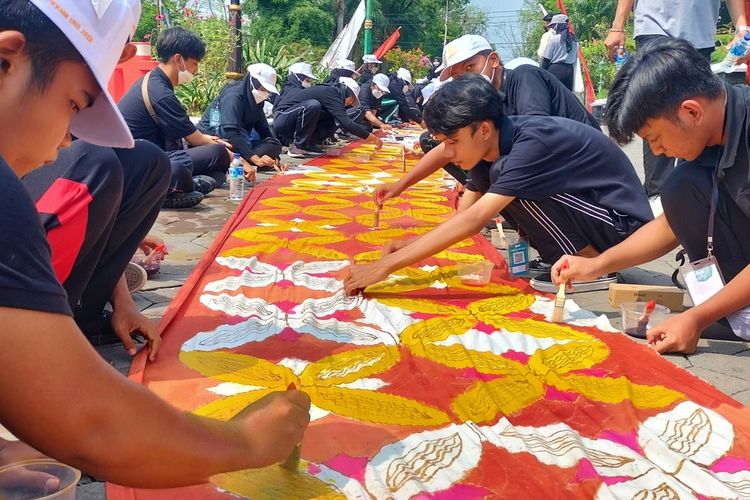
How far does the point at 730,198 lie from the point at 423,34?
1692 inches

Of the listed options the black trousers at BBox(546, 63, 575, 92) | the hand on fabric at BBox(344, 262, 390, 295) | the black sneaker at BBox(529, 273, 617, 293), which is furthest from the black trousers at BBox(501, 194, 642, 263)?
the black trousers at BBox(546, 63, 575, 92)

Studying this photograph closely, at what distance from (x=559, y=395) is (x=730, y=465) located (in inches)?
18.8

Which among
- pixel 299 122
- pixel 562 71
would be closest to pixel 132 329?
pixel 562 71

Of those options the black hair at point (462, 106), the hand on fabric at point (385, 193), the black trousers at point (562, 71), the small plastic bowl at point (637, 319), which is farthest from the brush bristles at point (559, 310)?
the black trousers at point (562, 71)

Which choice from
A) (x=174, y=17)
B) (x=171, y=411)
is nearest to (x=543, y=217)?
(x=171, y=411)

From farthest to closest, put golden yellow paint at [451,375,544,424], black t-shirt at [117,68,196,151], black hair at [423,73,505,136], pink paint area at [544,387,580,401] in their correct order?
black t-shirt at [117,68,196,151]
black hair at [423,73,505,136]
pink paint area at [544,387,580,401]
golden yellow paint at [451,375,544,424]

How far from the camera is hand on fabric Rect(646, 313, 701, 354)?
2271mm

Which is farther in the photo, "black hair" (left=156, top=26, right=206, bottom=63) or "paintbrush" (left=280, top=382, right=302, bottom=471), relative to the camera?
"black hair" (left=156, top=26, right=206, bottom=63)

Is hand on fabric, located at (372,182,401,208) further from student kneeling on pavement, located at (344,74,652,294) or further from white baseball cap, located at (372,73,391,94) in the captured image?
white baseball cap, located at (372,73,391,94)

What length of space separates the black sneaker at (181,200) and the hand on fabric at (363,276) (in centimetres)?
234

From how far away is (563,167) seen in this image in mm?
3045

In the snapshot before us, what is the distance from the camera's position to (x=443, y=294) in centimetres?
292

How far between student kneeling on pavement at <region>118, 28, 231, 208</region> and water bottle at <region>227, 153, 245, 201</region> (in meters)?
0.25

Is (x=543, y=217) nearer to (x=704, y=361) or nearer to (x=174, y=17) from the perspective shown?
(x=704, y=361)
